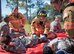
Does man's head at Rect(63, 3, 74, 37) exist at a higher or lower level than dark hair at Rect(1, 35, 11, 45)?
higher

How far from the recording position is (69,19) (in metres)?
1.27

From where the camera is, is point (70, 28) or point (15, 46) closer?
point (70, 28)

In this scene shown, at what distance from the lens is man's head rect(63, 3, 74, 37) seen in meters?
1.23

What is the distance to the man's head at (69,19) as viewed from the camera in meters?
1.23

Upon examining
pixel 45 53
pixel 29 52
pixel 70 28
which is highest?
pixel 70 28

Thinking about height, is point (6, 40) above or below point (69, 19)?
below

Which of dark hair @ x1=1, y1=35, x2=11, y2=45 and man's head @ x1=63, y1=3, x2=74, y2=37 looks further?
dark hair @ x1=1, y1=35, x2=11, y2=45

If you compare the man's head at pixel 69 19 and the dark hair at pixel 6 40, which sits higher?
the man's head at pixel 69 19

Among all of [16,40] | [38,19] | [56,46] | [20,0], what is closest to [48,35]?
[38,19]

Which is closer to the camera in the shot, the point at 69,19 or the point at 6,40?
the point at 69,19

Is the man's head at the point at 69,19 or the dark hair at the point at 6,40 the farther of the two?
the dark hair at the point at 6,40

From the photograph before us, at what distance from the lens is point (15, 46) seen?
103 inches

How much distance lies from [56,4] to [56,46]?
175 cm

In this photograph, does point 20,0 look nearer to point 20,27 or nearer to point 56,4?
point 20,27
